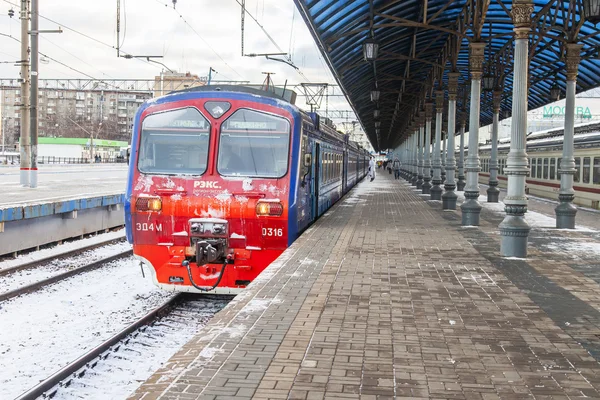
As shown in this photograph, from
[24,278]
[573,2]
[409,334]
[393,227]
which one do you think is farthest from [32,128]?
[409,334]

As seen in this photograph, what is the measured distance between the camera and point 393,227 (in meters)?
14.2

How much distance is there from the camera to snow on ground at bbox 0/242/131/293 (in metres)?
11.3

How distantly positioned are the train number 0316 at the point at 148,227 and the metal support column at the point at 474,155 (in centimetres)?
802

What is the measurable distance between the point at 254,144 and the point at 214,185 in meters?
0.87

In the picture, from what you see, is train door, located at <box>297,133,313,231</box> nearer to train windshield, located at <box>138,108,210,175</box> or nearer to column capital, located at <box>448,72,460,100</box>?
train windshield, located at <box>138,108,210,175</box>

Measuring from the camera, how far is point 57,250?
609 inches

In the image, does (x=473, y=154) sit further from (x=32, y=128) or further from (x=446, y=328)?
(x=32, y=128)

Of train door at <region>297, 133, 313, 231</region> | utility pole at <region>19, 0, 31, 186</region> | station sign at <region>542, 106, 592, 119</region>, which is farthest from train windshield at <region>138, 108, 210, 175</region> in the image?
station sign at <region>542, 106, 592, 119</region>

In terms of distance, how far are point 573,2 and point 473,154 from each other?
155 inches

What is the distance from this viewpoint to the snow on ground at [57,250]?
13.6 meters

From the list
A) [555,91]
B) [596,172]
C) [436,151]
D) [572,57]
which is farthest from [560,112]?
[572,57]

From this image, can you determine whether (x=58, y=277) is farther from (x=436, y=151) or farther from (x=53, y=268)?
(x=436, y=151)

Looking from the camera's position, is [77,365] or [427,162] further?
[427,162]

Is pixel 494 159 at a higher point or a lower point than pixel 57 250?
higher
